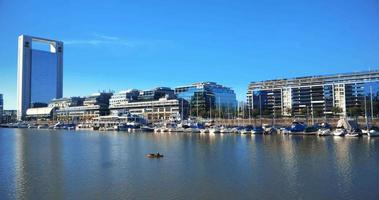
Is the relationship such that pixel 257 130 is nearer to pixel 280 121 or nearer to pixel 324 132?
pixel 324 132

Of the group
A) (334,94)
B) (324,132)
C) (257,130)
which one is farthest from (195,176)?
(334,94)

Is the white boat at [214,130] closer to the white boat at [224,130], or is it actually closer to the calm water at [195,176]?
the white boat at [224,130]

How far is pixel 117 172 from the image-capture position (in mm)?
41594

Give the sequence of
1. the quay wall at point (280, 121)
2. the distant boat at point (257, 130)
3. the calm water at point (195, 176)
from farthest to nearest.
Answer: the quay wall at point (280, 121), the distant boat at point (257, 130), the calm water at point (195, 176)

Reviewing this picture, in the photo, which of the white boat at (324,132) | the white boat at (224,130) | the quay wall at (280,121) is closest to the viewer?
the white boat at (324,132)

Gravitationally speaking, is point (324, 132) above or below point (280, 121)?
below

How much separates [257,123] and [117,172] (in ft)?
365

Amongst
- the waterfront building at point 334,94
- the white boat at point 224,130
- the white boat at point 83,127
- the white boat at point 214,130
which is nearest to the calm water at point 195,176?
the white boat at point 224,130

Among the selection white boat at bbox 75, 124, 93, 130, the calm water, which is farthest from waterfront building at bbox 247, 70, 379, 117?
the calm water

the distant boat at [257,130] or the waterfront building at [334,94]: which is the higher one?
the waterfront building at [334,94]

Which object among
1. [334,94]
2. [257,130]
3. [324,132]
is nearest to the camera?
[324,132]

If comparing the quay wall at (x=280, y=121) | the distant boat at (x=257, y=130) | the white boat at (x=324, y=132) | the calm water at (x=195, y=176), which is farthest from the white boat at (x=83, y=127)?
the calm water at (x=195, y=176)

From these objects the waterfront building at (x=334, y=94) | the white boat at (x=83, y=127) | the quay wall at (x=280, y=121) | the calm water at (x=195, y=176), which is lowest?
the calm water at (x=195, y=176)

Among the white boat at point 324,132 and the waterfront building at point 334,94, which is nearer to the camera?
the white boat at point 324,132
